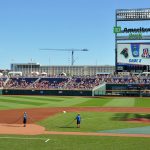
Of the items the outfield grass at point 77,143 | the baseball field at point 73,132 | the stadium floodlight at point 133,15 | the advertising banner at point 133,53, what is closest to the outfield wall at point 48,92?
the advertising banner at point 133,53

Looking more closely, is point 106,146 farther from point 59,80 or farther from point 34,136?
point 59,80

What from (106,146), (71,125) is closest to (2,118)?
(71,125)

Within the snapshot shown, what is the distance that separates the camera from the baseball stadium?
25172 mm

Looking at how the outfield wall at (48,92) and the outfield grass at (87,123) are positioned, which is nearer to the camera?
the outfield grass at (87,123)

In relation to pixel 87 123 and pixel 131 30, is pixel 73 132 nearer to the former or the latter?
pixel 87 123

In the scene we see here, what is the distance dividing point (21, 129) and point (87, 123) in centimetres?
688

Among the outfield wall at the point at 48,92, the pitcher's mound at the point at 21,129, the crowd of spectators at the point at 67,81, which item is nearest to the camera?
the pitcher's mound at the point at 21,129

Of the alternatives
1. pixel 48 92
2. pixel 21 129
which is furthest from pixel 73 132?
pixel 48 92

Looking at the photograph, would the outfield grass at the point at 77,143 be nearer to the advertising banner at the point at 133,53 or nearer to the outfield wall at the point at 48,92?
the advertising banner at the point at 133,53

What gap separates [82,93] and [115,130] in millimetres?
48928

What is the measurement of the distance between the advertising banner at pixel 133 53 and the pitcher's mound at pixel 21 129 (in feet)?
156

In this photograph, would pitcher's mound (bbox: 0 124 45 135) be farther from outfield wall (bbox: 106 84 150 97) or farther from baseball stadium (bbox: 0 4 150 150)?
outfield wall (bbox: 106 84 150 97)

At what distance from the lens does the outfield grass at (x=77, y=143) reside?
2272cm

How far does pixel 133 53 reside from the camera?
78000 mm
